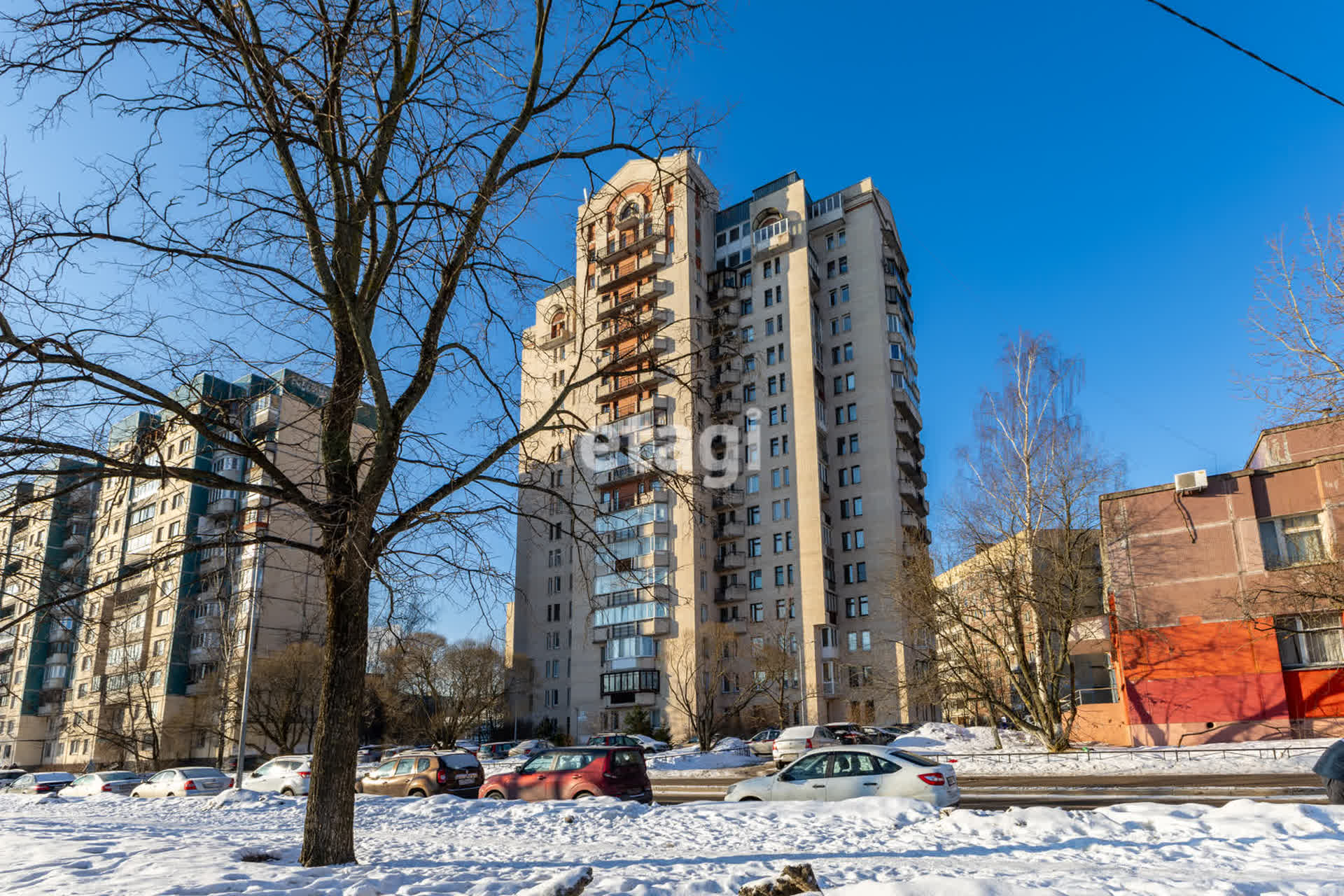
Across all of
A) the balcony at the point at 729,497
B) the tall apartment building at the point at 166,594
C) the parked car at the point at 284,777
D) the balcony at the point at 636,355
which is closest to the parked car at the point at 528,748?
the tall apartment building at the point at 166,594

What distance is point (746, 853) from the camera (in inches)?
409

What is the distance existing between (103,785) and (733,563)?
155ft

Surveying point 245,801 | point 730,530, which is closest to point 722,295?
point 730,530

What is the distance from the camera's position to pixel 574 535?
1084 cm

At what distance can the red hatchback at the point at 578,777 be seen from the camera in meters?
18.2

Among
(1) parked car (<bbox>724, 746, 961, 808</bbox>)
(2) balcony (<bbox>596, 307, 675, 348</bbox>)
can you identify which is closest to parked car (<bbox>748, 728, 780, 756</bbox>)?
(1) parked car (<bbox>724, 746, 961, 808</bbox>)

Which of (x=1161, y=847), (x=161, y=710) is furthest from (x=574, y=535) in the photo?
(x=161, y=710)

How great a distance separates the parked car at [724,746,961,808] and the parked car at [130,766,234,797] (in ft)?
74.5

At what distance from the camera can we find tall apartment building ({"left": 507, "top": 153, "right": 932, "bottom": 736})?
215ft

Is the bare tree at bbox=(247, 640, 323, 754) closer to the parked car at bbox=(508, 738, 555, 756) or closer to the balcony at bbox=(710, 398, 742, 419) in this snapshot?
the parked car at bbox=(508, 738, 555, 756)

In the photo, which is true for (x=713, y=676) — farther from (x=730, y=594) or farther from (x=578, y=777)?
(x=578, y=777)

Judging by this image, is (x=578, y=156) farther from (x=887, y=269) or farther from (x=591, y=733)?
(x=887, y=269)

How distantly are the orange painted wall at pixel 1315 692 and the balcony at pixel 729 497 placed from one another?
4567 cm

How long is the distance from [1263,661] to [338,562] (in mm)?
33418
